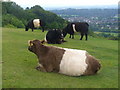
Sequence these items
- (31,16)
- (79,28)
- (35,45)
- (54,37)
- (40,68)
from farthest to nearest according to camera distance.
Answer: (31,16), (79,28), (54,37), (35,45), (40,68)

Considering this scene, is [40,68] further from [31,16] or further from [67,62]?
[31,16]

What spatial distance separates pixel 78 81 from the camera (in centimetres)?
672

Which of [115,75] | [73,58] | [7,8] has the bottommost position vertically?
[115,75]

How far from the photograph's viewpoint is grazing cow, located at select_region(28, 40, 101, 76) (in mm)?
Result: 7242

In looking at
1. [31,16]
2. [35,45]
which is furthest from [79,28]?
[31,16]

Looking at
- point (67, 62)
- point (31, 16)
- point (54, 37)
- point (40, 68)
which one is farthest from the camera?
point (31, 16)

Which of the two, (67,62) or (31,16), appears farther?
(31,16)

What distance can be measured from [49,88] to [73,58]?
1705 mm

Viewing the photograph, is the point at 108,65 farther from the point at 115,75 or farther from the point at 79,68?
the point at 79,68

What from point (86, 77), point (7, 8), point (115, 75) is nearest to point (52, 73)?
point (86, 77)

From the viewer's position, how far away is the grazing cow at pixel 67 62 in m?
7.24

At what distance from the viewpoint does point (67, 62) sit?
7.32 metres

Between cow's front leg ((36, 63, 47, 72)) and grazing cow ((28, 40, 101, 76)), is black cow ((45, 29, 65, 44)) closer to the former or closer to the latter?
grazing cow ((28, 40, 101, 76))

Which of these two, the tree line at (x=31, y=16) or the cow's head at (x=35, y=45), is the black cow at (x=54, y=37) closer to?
the cow's head at (x=35, y=45)
